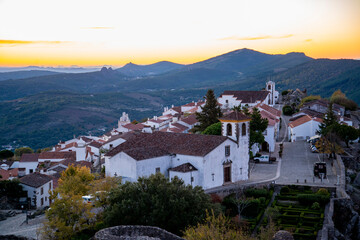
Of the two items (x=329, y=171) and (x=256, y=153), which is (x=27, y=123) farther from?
(x=329, y=171)

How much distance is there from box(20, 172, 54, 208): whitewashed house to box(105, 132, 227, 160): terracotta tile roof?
8912 mm

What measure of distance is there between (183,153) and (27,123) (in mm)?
109121

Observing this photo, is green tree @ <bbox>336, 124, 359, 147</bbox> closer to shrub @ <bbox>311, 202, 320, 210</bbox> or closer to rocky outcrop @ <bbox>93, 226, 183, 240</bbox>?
shrub @ <bbox>311, 202, 320, 210</bbox>

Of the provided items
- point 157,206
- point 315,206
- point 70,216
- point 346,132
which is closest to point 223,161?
point 315,206

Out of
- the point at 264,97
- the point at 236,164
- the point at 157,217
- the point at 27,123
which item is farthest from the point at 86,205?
the point at 27,123

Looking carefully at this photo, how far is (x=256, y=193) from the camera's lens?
29906mm

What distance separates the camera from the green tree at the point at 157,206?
2056 centimetres

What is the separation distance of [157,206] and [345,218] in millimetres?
15455

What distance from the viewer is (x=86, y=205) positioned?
75.7 feet

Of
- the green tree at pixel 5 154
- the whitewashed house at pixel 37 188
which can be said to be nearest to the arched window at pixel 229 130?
the whitewashed house at pixel 37 188

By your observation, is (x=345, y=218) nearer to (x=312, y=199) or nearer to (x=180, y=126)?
(x=312, y=199)

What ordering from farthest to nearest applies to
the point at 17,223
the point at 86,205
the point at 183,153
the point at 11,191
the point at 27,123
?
the point at 27,123, the point at 11,191, the point at 183,153, the point at 17,223, the point at 86,205

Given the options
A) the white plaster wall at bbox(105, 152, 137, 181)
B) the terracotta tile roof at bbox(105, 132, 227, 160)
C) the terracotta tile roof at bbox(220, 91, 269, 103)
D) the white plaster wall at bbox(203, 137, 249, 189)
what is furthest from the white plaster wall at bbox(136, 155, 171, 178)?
the terracotta tile roof at bbox(220, 91, 269, 103)

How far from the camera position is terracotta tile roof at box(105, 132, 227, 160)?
3012 cm
